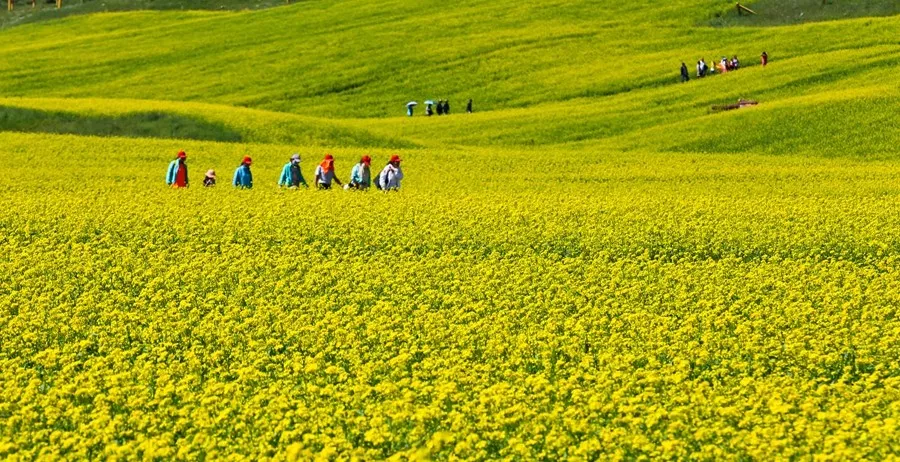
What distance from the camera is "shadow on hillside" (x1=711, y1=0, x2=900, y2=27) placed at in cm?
8831

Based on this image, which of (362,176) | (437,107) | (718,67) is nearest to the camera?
(362,176)

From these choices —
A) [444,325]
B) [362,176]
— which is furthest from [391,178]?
[444,325]

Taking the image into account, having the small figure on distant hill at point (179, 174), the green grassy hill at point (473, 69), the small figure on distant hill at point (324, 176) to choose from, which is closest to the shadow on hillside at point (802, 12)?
the green grassy hill at point (473, 69)

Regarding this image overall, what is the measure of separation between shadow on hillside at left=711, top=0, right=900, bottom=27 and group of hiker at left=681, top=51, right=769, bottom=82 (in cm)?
1338

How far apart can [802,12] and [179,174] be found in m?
65.0

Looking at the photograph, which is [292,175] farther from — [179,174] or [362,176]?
[179,174]

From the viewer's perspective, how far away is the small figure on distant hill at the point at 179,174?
35.8 metres

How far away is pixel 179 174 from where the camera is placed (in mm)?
35938

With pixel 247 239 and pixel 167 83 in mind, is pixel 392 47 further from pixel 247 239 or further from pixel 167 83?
pixel 247 239

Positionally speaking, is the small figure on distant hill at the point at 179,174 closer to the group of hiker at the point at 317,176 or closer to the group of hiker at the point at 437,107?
the group of hiker at the point at 317,176

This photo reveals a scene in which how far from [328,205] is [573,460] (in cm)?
1892

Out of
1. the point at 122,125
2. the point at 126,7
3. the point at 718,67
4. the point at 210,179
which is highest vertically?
the point at 126,7

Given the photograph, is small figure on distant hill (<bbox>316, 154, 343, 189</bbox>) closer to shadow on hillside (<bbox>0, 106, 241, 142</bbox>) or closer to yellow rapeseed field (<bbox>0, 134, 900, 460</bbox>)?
yellow rapeseed field (<bbox>0, 134, 900, 460</bbox>)

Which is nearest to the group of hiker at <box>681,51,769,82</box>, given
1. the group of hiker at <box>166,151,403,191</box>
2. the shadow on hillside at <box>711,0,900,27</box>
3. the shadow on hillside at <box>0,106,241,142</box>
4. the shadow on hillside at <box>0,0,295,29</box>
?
the shadow on hillside at <box>711,0,900,27</box>
